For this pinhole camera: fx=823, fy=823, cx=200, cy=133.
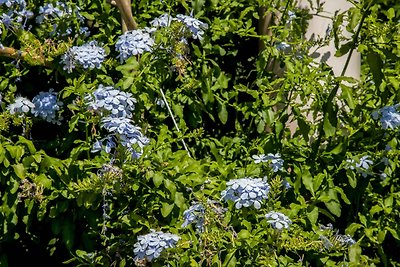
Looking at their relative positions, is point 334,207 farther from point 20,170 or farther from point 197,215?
point 20,170

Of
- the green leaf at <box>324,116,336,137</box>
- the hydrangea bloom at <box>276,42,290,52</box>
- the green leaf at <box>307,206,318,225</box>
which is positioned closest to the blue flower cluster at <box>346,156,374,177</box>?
the green leaf at <box>324,116,336,137</box>

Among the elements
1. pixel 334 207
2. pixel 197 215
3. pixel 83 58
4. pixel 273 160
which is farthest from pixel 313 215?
pixel 83 58

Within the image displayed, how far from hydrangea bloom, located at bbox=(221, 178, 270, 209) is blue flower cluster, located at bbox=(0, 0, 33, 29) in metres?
1.19

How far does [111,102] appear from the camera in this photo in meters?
2.75

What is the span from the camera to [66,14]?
3.44 m

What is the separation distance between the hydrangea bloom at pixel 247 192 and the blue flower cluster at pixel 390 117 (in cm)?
68

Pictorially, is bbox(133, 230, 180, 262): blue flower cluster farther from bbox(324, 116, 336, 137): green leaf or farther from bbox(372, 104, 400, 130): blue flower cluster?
bbox(372, 104, 400, 130): blue flower cluster

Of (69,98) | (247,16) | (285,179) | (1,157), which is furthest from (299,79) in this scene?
(1,157)

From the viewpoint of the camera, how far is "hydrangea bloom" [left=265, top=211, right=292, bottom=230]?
2.57 meters

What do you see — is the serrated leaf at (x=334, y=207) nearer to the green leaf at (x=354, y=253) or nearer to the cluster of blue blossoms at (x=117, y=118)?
the green leaf at (x=354, y=253)

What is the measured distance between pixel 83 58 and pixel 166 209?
66 cm

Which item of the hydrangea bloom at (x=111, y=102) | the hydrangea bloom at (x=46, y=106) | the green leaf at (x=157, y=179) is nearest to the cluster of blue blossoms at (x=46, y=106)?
the hydrangea bloom at (x=46, y=106)

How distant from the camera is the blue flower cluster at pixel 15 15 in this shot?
10.5 ft

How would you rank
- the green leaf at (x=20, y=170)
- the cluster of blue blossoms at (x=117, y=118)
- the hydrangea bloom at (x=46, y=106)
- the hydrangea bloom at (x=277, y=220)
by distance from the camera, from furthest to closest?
the hydrangea bloom at (x=46, y=106)
the green leaf at (x=20, y=170)
the cluster of blue blossoms at (x=117, y=118)
the hydrangea bloom at (x=277, y=220)
